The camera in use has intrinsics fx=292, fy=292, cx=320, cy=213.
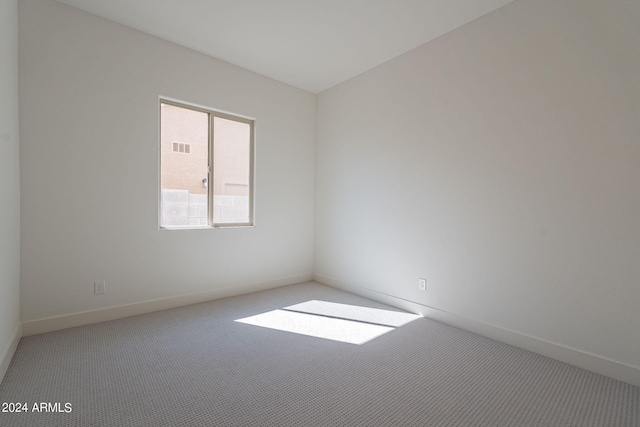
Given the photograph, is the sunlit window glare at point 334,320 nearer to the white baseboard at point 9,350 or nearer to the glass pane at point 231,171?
the glass pane at point 231,171

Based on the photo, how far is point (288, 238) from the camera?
4359 mm

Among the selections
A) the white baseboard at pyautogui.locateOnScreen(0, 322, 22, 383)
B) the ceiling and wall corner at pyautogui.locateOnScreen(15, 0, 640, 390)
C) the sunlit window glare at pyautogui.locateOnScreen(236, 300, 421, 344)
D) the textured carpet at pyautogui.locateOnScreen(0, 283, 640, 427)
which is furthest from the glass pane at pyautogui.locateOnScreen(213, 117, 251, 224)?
the white baseboard at pyautogui.locateOnScreen(0, 322, 22, 383)

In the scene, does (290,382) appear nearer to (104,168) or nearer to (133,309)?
(133,309)

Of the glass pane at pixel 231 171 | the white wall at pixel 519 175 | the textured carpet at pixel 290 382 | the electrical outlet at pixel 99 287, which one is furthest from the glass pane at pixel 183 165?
the white wall at pixel 519 175

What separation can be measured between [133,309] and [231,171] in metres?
1.91

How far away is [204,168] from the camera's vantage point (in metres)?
3.57

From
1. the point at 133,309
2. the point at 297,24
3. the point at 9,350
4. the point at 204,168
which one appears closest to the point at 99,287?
the point at 133,309

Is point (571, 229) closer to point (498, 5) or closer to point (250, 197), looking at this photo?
point (498, 5)

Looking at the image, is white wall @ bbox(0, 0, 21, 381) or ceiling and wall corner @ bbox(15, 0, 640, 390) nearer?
A: white wall @ bbox(0, 0, 21, 381)

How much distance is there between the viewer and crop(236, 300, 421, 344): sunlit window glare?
2705 mm

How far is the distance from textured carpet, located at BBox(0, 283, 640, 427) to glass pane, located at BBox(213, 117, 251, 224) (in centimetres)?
154

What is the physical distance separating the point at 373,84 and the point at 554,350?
130 inches

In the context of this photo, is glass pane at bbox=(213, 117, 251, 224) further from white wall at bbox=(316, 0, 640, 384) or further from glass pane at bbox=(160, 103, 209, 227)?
white wall at bbox=(316, 0, 640, 384)

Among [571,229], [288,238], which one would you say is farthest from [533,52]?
[288,238]
